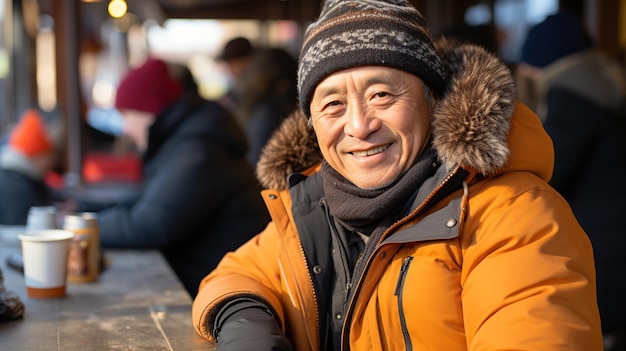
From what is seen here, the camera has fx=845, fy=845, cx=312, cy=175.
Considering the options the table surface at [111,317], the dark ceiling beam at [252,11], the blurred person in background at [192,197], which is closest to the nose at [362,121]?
the table surface at [111,317]

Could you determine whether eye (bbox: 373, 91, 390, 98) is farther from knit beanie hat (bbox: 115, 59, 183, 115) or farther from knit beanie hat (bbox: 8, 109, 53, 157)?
knit beanie hat (bbox: 8, 109, 53, 157)

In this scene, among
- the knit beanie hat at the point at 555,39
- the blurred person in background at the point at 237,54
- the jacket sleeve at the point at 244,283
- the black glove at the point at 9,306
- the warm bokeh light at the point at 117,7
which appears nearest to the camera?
the jacket sleeve at the point at 244,283

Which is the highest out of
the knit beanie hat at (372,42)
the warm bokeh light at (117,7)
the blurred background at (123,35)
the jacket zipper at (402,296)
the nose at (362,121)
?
the knit beanie hat at (372,42)

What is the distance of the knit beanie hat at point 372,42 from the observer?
197 cm

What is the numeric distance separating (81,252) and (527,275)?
1743 mm

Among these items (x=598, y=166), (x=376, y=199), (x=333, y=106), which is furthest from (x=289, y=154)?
(x=598, y=166)

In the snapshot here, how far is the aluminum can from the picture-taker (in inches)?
114

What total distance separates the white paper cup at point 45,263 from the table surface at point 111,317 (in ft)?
0.11

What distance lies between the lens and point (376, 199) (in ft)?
6.55

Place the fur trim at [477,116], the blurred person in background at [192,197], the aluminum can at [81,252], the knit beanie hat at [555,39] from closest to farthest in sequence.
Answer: the fur trim at [477,116] → the aluminum can at [81,252] → the blurred person in background at [192,197] → the knit beanie hat at [555,39]

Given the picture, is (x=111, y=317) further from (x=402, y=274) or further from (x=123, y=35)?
(x=123, y=35)

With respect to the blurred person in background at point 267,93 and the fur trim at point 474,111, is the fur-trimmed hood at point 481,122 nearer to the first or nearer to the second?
the fur trim at point 474,111

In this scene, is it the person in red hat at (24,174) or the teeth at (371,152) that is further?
the person in red hat at (24,174)

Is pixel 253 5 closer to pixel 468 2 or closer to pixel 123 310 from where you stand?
pixel 468 2
